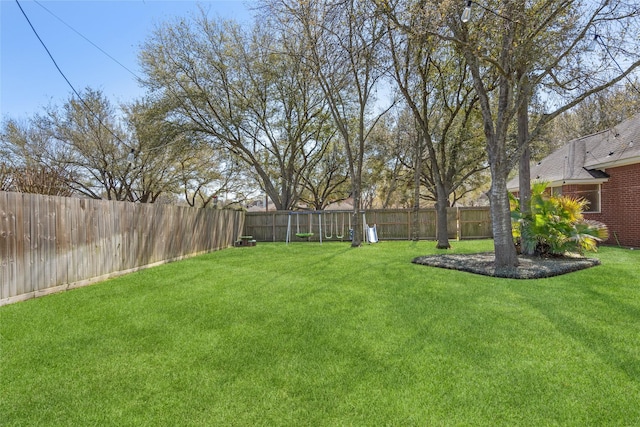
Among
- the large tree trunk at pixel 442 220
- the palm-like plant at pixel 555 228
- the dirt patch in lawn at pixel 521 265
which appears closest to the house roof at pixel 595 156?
the large tree trunk at pixel 442 220

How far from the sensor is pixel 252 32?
1493cm

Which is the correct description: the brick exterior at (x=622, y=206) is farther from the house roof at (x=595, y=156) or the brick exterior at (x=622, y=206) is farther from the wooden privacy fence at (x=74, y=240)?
the wooden privacy fence at (x=74, y=240)

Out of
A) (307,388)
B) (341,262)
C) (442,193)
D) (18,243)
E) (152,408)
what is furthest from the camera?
(442,193)

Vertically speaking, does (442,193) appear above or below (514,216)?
above

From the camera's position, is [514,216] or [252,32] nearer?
[514,216]

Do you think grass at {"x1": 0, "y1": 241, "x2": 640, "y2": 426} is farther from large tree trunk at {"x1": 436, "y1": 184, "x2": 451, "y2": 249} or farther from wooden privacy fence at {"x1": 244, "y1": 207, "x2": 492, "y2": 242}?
wooden privacy fence at {"x1": 244, "y1": 207, "x2": 492, "y2": 242}

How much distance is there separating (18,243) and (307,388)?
476 cm

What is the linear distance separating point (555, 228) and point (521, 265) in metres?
1.75

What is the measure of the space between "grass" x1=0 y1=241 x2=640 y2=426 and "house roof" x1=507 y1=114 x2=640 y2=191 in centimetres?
794

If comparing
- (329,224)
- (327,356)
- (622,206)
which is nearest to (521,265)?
(327,356)

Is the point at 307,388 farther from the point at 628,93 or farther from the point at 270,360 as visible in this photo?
the point at 628,93

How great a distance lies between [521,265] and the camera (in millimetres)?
7082

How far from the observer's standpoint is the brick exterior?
10.9 metres

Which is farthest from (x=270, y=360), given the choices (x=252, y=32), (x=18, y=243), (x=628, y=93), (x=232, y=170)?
(x=232, y=170)
